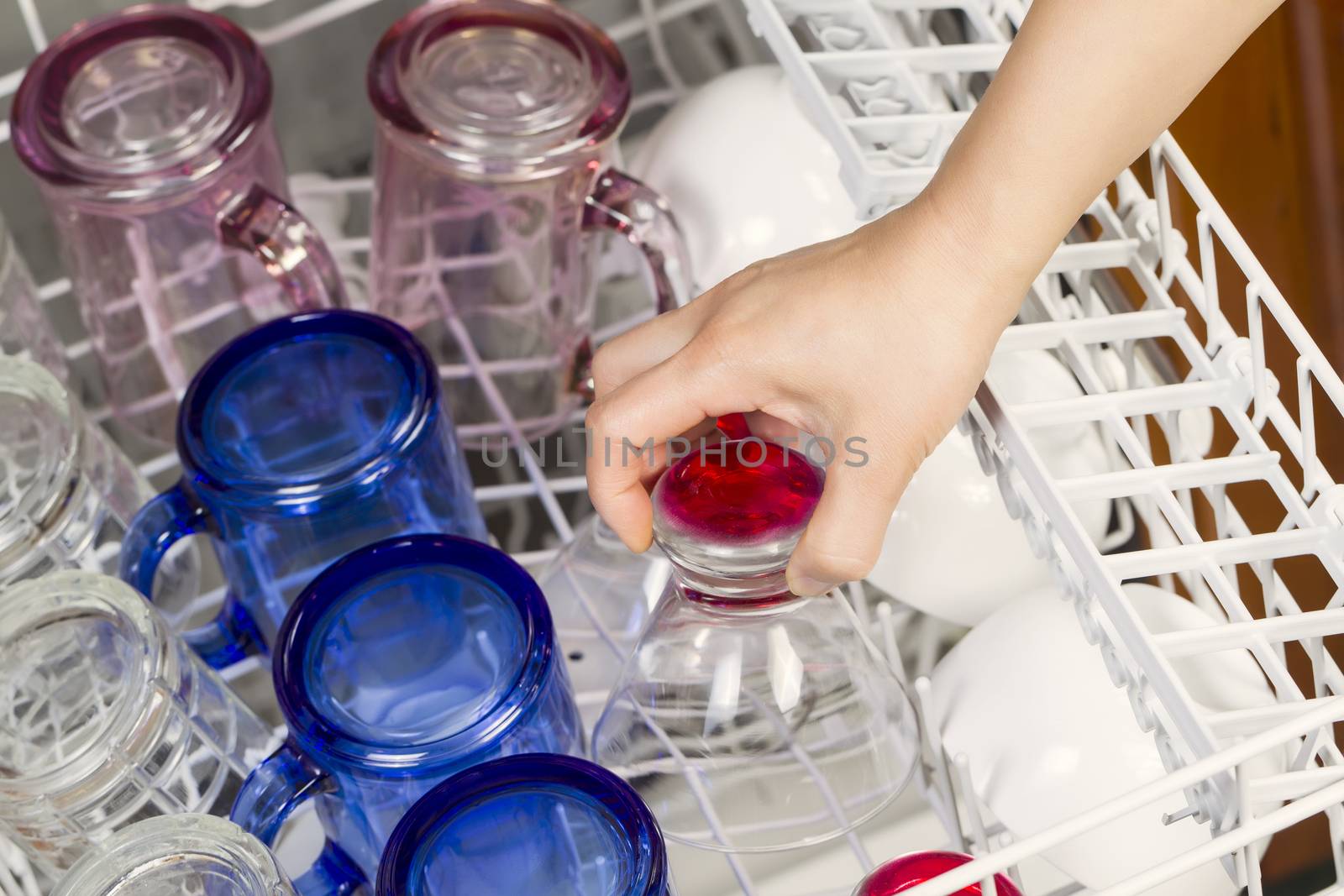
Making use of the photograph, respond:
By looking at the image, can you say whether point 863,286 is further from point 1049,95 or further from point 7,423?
point 7,423

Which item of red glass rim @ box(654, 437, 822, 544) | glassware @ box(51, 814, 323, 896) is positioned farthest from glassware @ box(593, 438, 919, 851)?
glassware @ box(51, 814, 323, 896)

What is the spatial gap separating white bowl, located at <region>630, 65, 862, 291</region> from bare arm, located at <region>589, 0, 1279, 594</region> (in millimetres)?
173

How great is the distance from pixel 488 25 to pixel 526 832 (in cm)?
35

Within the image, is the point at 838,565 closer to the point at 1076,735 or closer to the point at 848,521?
the point at 848,521

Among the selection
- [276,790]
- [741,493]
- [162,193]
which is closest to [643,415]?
[741,493]

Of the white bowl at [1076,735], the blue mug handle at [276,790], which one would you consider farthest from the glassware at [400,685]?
the white bowl at [1076,735]

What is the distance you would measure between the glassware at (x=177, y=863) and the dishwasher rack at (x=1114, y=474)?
0.06 metres

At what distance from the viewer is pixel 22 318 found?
58 centimetres

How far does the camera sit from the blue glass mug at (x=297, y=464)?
1.46 ft

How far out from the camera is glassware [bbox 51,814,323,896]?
348 mm

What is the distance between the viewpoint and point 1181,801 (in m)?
0.43

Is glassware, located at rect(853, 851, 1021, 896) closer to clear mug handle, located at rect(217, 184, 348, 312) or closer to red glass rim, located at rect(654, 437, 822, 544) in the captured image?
red glass rim, located at rect(654, 437, 822, 544)

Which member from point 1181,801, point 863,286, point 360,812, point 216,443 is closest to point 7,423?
point 216,443

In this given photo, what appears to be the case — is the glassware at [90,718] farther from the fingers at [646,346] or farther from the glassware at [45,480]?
the fingers at [646,346]
